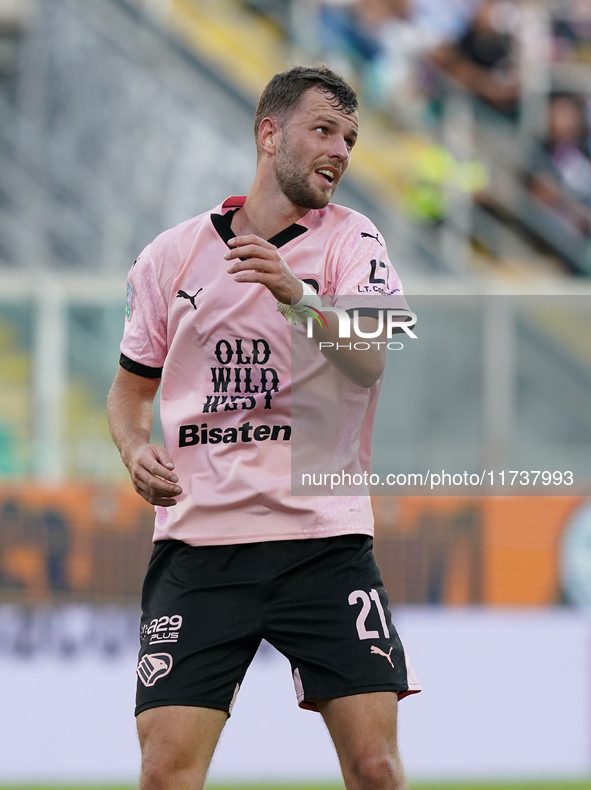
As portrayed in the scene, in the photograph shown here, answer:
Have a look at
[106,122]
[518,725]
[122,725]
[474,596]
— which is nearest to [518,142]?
[106,122]

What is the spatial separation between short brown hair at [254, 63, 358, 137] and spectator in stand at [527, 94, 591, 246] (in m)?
7.12

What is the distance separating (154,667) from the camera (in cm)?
324

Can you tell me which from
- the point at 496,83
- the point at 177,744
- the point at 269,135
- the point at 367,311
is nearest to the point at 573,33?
the point at 496,83

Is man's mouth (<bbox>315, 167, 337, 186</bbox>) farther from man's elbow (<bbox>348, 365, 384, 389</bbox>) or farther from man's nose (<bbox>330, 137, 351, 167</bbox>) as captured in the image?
man's elbow (<bbox>348, 365, 384, 389</bbox>)

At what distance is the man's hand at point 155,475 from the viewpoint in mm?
3199

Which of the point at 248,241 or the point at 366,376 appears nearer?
the point at 248,241

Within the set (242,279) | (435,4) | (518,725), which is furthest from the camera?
(435,4)

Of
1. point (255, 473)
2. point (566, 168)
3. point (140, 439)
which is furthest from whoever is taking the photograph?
point (566, 168)

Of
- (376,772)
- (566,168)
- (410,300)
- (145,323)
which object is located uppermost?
(566,168)

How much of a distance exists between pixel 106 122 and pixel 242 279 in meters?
8.07

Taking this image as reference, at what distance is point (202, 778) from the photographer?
3.18 metres

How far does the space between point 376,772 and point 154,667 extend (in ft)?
2.07

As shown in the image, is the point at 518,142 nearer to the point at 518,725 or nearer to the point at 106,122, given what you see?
the point at 106,122

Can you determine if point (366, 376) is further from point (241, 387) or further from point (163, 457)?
point (163, 457)
